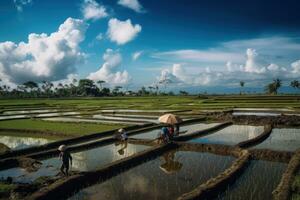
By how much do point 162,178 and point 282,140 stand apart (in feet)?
30.4

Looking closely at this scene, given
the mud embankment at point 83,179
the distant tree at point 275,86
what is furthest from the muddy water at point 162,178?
the distant tree at point 275,86

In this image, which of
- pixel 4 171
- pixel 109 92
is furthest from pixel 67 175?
pixel 109 92

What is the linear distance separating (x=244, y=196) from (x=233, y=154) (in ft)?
17.6

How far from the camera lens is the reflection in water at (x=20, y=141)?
1665cm

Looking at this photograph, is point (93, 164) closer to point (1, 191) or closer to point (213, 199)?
point (1, 191)

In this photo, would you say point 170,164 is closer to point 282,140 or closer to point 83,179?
point 83,179

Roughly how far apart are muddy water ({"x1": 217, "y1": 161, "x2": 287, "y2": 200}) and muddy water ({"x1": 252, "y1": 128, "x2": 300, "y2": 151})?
113 inches

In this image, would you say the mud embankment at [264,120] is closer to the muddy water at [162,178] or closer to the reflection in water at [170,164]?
the muddy water at [162,178]

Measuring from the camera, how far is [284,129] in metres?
21.0

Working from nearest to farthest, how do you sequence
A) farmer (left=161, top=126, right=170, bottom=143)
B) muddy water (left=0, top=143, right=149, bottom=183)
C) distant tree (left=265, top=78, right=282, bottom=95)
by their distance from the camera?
1. muddy water (left=0, top=143, right=149, bottom=183)
2. farmer (left=161, top=126, right=170, bottom=143)
3. distant tree (left=265, top=78, right=282, bottom=95)

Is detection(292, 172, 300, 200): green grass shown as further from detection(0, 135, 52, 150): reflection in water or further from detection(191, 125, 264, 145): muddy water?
detection(0, 135, 52, 150): reflection in water

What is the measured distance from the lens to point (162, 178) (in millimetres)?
10086

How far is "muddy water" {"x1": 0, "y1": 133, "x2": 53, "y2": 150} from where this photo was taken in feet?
54.5

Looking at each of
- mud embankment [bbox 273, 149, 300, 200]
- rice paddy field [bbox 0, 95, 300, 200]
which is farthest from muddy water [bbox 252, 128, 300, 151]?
mud embankment [bbox 273, 149, 300, 200]
